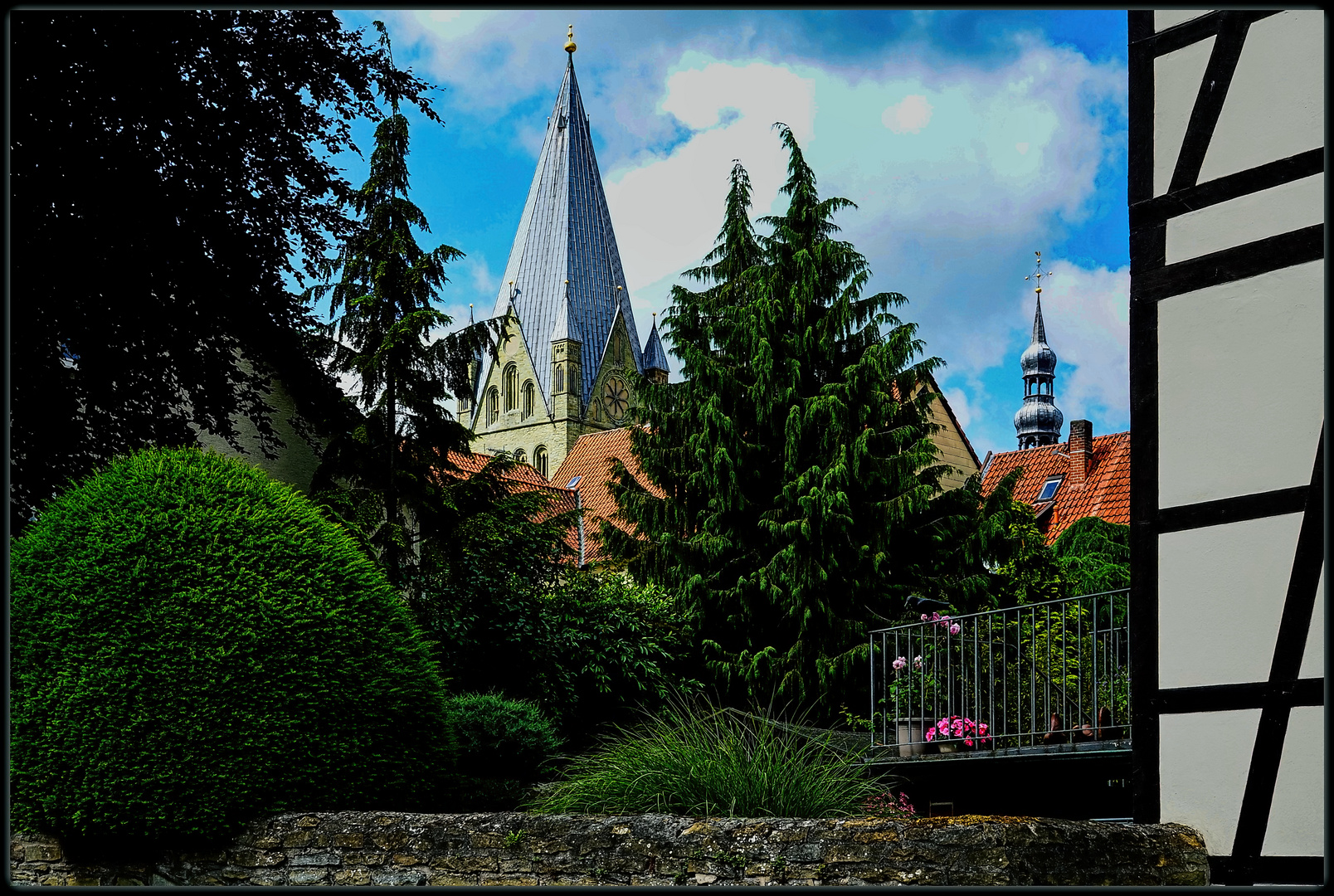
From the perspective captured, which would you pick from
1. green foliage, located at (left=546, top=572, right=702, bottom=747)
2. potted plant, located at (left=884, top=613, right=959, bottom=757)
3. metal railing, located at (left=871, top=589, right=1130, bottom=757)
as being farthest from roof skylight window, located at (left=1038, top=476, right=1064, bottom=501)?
potted plant, located at (left=884, top=613, right=959, bottom=757)

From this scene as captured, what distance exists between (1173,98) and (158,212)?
8.37 metres

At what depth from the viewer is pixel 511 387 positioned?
6625 centimetres

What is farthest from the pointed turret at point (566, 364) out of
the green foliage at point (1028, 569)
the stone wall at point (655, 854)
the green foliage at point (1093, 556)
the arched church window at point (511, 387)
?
the stone wall at point (655, 854)

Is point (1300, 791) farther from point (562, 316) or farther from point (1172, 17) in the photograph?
point (562, 316)

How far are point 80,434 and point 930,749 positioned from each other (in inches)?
301

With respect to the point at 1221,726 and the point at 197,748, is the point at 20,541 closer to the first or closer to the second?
the point at 197,748

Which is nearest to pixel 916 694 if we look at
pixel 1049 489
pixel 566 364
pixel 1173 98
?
pixel 1173 98

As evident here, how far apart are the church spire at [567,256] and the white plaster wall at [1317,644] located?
192 ft

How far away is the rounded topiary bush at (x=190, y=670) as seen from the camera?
700 cm

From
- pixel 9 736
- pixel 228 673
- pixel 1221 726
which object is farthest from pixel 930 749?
pixel 9 736

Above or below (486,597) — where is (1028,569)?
above

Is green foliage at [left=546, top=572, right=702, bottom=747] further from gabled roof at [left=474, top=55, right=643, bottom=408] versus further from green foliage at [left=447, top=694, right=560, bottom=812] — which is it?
gabled roof at [left=474, top=55, right=643, bottom=408]

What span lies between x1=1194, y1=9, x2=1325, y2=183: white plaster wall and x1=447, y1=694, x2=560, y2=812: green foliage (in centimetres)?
760

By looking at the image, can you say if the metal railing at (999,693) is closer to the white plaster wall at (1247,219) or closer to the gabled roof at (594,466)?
the white plaster wall at (1247,219)
